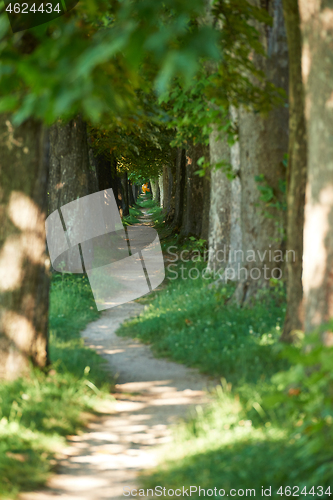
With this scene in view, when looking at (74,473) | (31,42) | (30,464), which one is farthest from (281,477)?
(31,42)

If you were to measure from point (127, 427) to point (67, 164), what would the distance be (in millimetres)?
9524

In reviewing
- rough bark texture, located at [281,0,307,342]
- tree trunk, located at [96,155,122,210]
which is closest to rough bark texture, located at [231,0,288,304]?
rough bark texture, located at [281,0,307,342]

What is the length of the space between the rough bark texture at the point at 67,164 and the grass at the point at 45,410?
Result: 6.74m

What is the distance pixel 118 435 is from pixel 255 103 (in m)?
4.38

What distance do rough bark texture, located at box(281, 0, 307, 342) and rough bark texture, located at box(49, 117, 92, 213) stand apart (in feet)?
27.9

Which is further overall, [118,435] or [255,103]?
[255,103]

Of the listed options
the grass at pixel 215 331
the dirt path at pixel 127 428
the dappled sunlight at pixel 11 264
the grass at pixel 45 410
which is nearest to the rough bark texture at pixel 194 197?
the grass at pixel 215 331

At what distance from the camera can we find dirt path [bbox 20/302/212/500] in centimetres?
372

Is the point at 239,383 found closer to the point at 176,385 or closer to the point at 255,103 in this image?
the point at 176,385

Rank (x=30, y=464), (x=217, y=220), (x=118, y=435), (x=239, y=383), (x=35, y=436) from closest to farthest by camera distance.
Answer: (x=30, y=464) < (x=35, y=436) < (x=118, y=435) < (x=239, y=383) < (x=217, y=220)

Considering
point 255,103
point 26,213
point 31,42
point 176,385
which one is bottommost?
point 176,385

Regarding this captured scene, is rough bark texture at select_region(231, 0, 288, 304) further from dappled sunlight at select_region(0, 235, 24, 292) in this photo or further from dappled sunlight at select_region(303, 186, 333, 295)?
dappled sunlight at select_region(0, 235, 24, 292)

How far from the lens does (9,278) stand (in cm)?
510

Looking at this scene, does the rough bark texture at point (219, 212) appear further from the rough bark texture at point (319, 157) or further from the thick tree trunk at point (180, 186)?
the thick tree trunk at point (180, 186)
